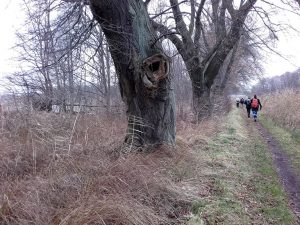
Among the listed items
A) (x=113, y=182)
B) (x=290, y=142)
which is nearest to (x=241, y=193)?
(x=113, y=182)

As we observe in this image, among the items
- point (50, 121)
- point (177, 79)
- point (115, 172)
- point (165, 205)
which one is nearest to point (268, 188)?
point (165, 205)

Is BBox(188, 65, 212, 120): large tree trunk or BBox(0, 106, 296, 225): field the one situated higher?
BBox(188, 65, 212, 120): large tree trunk

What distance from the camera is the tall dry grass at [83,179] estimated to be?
4238mm

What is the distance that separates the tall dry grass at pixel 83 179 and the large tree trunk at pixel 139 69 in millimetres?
529

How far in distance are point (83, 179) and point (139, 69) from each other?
3282 mm

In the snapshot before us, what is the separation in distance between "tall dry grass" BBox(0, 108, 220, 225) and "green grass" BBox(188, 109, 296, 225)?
14.0 inches

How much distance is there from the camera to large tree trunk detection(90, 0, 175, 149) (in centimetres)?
739

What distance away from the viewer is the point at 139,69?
7617 mm

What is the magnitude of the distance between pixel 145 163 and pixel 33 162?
2037 millimetres

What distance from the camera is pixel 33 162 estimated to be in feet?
19.9

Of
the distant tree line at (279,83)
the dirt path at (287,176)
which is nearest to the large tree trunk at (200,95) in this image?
the dirt path at (287,176)

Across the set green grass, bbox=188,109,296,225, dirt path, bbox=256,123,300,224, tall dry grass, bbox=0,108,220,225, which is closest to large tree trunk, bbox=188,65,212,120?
dirt path, bbox=256,123,300,224

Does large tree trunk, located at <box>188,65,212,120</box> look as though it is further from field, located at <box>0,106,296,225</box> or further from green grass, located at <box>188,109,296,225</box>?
field, located at <box>0,106,296,225</box>

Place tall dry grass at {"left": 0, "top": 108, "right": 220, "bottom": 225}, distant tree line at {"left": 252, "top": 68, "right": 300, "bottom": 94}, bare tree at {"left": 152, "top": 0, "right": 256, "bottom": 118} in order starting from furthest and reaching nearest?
distant tree line at {"left": 252, "top": 68, "right": 300, "bottom": 94}, bare tree at {"left": 152, "top": 0, "right": 256, "bottom": 118}, tall dry grass at {"left": 0, "top": 108, "right": 220, "bottom": 225}
